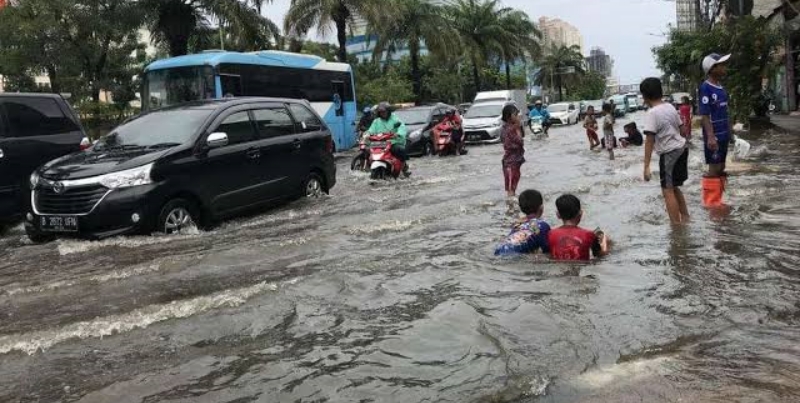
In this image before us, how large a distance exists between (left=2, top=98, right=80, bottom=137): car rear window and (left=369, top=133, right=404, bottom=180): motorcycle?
17.5 feet

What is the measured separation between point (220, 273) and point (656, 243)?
393 cm

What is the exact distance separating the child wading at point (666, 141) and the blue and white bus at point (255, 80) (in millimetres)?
9417

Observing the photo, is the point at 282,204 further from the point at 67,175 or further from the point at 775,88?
the point at 775,88

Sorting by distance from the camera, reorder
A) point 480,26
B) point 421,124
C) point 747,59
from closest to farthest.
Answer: point 747,59
point 421,124
point 480,26

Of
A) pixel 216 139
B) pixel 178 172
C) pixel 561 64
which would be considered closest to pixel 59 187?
pixel 178 172

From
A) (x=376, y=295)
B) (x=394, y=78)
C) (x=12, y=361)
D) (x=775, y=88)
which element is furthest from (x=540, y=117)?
(x=394, y=78)

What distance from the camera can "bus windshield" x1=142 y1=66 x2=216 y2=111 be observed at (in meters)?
16.8

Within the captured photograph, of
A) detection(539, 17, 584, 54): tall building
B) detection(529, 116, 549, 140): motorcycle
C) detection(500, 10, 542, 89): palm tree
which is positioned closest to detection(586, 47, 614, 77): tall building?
detection(539, 17, 584, 54): tall building

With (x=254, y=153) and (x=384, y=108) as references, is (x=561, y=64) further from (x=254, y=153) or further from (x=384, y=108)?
(x=254, y=153)

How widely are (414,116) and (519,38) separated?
33.5 m

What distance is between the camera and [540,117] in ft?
91.0

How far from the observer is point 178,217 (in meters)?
8.23

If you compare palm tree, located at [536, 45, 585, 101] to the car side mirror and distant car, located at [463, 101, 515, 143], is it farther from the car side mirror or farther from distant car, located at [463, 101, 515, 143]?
the car side mirror

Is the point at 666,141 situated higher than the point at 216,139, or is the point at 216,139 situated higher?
Answer: the point at 216,139
